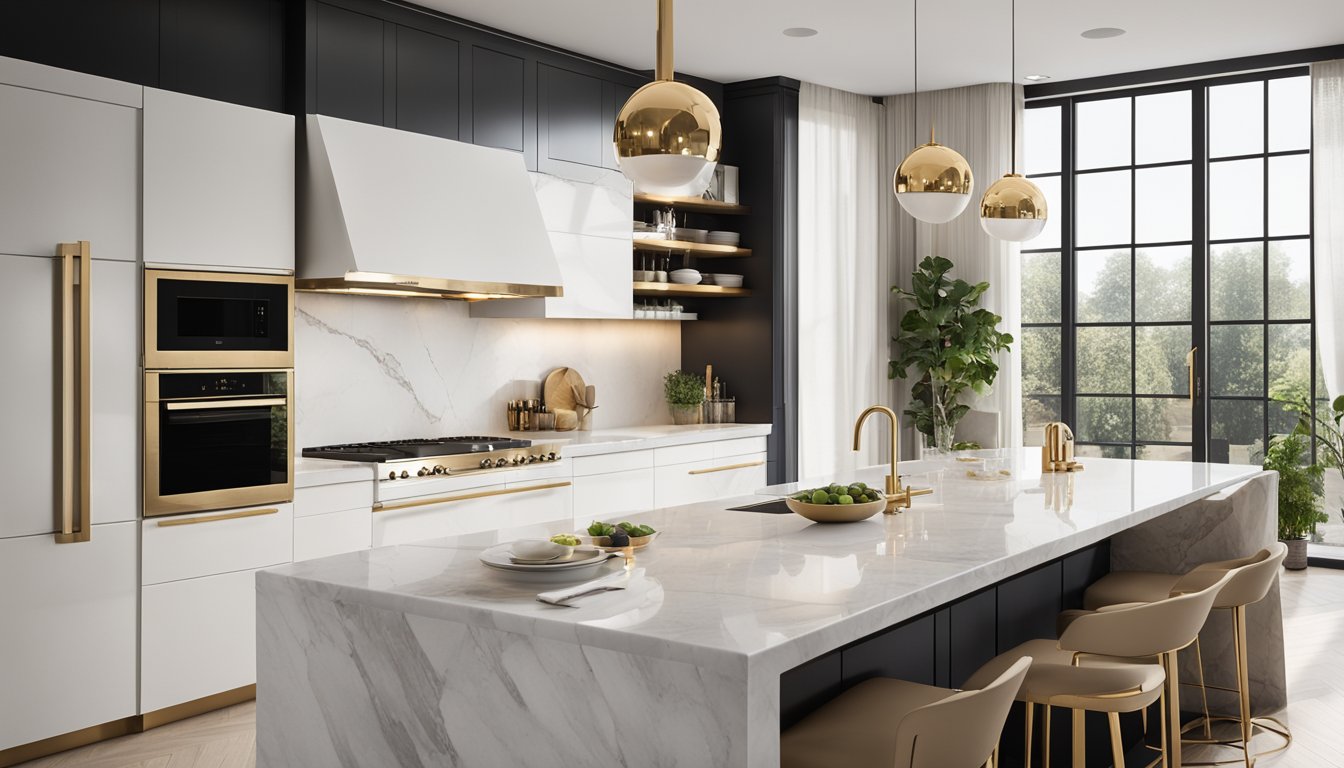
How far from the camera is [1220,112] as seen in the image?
6895 millimetres

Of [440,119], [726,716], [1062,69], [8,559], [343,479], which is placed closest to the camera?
[726,716]

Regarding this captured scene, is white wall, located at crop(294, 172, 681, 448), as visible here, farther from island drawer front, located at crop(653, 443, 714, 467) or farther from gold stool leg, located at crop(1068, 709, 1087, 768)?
gold stool leg, located at crop(1068, 709, 1087, 768)

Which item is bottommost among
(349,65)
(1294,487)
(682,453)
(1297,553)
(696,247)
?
(1297,553)

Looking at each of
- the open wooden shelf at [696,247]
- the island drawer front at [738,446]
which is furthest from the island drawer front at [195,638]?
the open wooden shelf at [696,247]

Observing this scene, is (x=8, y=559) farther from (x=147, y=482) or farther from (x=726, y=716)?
(x=726, y=716)

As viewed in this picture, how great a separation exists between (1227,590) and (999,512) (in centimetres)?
71

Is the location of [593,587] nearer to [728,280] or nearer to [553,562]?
[553,562]

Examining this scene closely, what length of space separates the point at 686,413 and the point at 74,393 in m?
3.76

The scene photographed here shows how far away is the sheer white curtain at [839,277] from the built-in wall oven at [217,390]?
3594 millimetres

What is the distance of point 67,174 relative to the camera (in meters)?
3.79

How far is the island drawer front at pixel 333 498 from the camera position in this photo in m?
4.41

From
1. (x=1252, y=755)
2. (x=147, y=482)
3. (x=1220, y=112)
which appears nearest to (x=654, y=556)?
(x=147, y=482)

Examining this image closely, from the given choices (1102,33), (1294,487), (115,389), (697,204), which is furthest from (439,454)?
(1294,487)

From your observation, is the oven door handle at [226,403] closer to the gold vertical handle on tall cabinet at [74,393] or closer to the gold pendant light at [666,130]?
the gold vertical handle on tall cabinet at [74,393]
